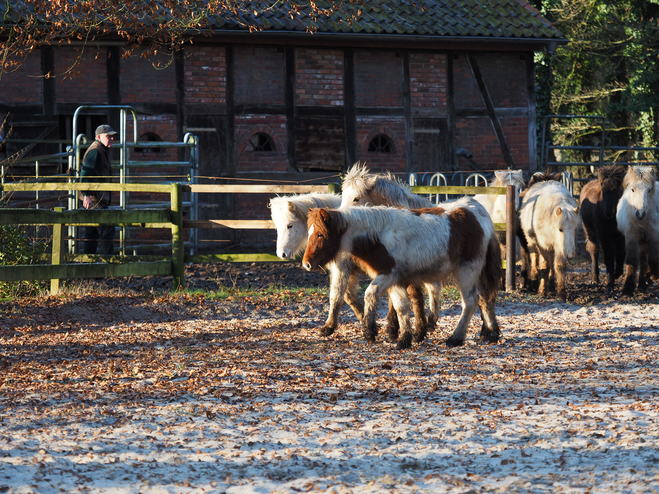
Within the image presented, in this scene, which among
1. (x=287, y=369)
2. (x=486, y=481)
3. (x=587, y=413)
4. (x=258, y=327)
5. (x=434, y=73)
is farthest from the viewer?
(x=434, y=73)

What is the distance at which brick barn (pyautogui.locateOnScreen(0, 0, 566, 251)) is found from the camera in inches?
615

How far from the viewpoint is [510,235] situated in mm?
11555

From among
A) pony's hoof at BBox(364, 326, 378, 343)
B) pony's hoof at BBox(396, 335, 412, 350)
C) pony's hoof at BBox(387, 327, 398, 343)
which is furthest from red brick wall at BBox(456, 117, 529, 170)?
pony's hoof at BBox(396, 335, 412, 350)

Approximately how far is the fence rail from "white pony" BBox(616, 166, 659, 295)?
1615mm

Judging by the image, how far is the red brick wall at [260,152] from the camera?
16297 mm

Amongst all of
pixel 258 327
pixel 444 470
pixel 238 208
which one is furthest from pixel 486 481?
pixel 238 208

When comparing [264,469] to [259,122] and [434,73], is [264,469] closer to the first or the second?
[259,122]

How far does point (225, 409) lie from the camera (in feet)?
16.8

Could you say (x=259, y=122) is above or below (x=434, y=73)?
below

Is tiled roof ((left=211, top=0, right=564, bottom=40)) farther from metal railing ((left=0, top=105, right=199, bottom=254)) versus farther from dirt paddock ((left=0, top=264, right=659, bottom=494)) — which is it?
dirt paddock ((left=0, top=264, right=659, bottom=494))

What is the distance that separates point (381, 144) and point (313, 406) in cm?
1269

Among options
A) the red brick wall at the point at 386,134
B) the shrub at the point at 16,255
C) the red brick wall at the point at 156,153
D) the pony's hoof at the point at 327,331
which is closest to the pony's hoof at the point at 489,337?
the pony's hoof at the point at 327,331

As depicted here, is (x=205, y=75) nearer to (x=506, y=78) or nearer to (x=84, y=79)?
(x=84, y=79)

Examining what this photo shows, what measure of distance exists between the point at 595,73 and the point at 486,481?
26971 millimetres
